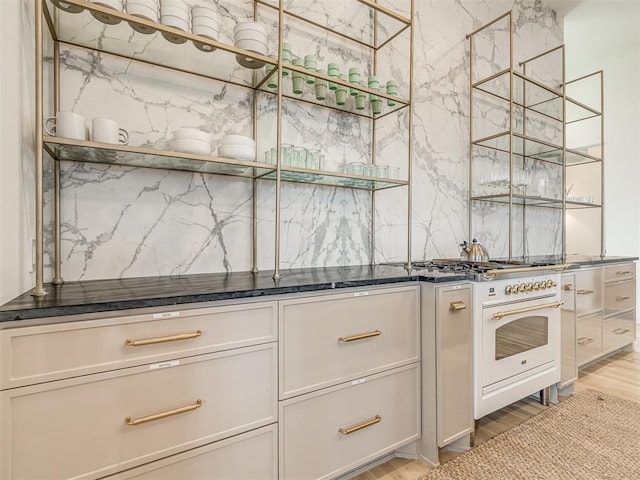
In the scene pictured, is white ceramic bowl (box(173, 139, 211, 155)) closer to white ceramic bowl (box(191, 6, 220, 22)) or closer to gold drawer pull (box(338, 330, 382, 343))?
white ceramic bowl (box(191, 6, 220, 22))

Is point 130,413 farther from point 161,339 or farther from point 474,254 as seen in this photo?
point 474,254

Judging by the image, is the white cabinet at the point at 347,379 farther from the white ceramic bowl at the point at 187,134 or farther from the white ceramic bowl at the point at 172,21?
the white ceramic bowl at the point at 172,21

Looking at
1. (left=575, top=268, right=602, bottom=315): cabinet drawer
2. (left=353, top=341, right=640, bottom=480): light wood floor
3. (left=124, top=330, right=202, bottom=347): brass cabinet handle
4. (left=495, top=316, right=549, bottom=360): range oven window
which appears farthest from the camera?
(left=575, top=268, right=602, bottom=315): cabinet drawer

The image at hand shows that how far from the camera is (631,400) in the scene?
2375mm

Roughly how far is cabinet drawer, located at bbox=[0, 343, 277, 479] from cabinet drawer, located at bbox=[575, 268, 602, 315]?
2533 mm

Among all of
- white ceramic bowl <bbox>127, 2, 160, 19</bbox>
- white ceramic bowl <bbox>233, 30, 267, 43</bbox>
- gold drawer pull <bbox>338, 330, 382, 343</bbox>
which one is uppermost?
white ceramic bowl <bbox>233, 30, 267, 43</bbox>

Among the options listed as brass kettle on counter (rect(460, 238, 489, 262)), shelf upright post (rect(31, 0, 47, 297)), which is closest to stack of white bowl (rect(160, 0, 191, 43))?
shelf upright post (rect(31, 0, 47, 297))

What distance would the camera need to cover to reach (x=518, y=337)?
2047mm

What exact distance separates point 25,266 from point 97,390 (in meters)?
0.57

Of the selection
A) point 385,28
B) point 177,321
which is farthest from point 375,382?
point 385,28

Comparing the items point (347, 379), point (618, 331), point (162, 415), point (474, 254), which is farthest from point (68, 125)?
point (618, 331)

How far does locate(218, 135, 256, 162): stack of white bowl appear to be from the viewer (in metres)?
1.58

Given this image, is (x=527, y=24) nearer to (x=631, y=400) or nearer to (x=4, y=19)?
(x=631, y=400)

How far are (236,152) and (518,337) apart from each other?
1.92 m
